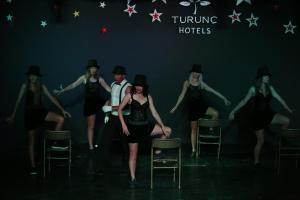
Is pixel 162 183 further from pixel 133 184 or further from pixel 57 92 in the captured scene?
pixel 57 92

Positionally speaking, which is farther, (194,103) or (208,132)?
(208,132)

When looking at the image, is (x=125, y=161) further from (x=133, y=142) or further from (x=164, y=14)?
(x=164, y=14)

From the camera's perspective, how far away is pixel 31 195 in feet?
24.0

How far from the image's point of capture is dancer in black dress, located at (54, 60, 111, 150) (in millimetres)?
9938

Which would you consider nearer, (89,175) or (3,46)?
(89,175)

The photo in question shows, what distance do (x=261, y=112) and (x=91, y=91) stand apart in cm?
330

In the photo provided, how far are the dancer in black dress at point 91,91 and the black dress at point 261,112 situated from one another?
112 inches

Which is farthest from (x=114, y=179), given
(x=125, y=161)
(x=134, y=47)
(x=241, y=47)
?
(x=241, y=47)

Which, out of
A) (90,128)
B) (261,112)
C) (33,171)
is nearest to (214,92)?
(261,112)

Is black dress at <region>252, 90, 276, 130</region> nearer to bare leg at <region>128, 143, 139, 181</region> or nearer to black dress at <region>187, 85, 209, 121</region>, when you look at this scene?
black dress at <region>187, 85, 209, 121</region>

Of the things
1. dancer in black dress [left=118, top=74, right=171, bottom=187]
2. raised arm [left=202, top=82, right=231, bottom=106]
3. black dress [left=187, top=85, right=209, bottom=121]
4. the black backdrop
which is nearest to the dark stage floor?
dancer in black dress [left=118, top=74, right=171, bottom=187]

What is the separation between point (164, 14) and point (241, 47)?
1797 millimetres

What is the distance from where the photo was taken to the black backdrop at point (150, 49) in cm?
1058

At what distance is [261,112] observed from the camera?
9.07 m
